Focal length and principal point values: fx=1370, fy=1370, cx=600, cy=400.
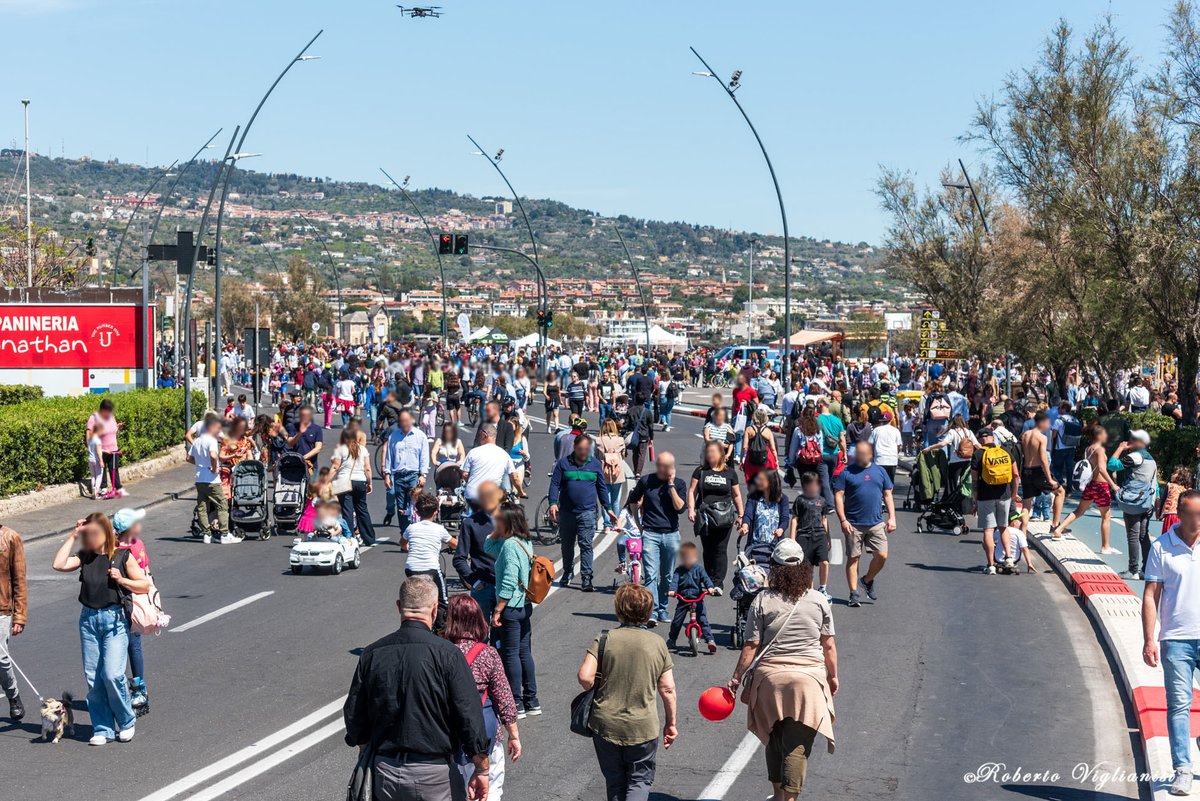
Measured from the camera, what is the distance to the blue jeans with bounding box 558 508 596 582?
1430cm

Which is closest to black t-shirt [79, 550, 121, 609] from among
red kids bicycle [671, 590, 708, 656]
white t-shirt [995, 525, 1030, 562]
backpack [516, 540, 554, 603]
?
backpack [516, 540, 554, 603]

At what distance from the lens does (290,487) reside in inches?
746

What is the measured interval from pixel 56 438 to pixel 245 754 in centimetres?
1437

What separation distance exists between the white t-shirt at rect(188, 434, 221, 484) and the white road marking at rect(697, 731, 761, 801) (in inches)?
426

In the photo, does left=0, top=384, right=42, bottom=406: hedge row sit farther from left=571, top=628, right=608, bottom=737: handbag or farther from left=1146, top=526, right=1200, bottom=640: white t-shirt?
left=1146, top=526, right=1200, bottom=640: white t-shirt

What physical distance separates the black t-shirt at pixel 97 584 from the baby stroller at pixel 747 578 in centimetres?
483

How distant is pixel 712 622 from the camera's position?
43.5ft

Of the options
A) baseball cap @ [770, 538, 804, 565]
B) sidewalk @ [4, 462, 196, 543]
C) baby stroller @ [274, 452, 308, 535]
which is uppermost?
baseball cap @ [770, 538, 804, 565]

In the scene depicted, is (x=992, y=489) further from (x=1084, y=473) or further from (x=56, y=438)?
(x=56, y=438)

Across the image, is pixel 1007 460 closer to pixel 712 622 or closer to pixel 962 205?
pixel 712 622

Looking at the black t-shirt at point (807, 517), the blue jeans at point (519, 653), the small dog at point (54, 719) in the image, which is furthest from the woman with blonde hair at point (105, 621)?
the black t-shirt at point (807, 517)

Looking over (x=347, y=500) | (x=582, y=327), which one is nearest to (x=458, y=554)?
(x=347, y=500)

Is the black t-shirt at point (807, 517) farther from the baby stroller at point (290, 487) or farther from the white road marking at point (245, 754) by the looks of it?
the baby stroller at point (290, 487)

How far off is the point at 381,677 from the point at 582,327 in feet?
464
